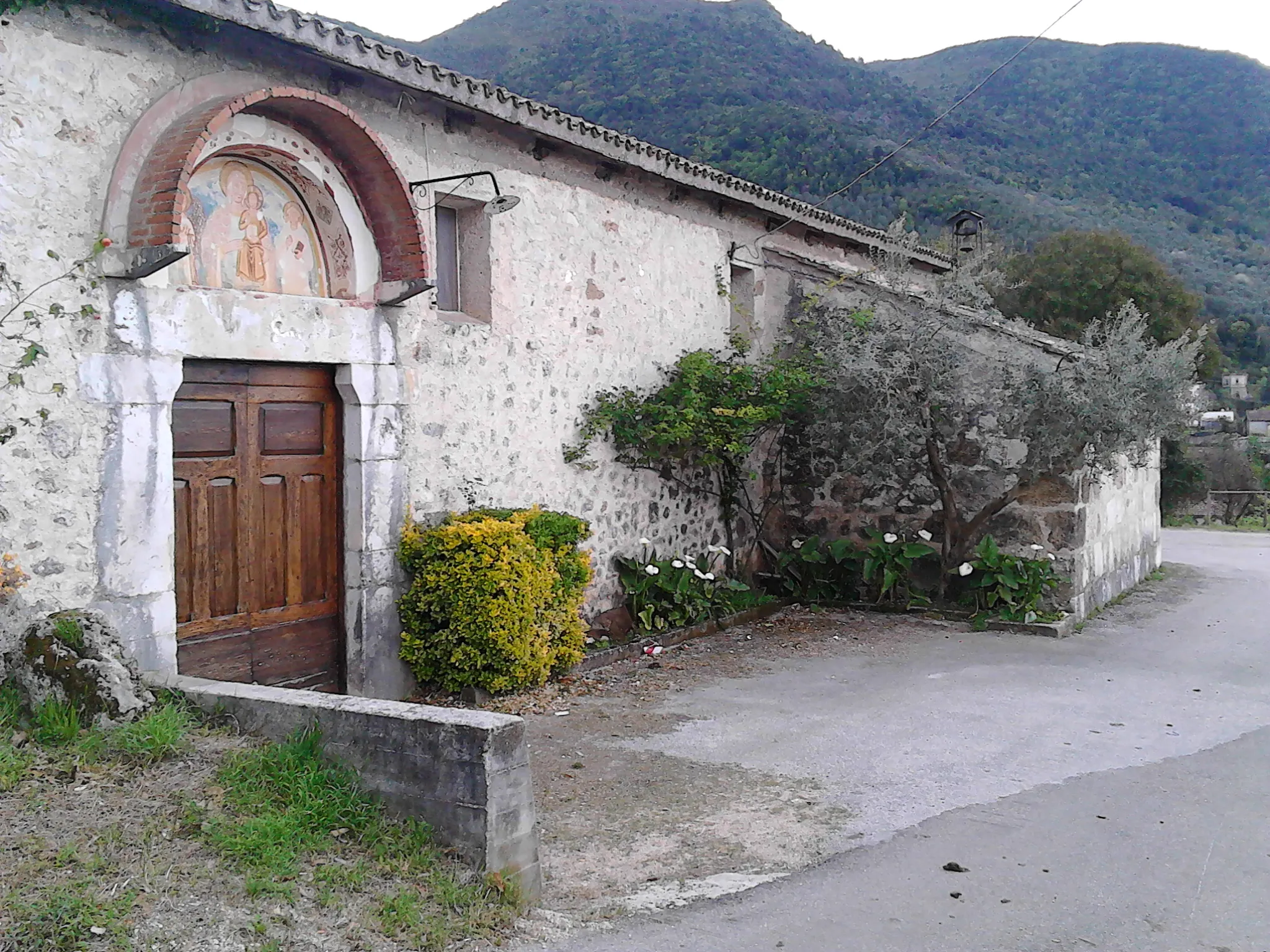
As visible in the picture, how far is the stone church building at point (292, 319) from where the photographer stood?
5.42 m

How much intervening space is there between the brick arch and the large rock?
79.3 inches

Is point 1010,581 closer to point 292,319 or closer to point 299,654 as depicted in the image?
point 299,654

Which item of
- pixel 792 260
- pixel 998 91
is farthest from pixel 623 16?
pixel 792 260

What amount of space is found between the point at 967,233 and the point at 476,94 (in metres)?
14.3

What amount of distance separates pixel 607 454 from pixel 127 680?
5150 mm

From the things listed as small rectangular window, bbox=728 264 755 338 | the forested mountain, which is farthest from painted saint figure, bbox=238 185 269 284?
the forested mountain

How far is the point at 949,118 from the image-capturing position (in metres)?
47.9

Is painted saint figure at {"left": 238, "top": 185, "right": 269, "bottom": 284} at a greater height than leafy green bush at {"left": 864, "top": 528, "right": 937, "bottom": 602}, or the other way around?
painted saint figure at {"left": 238, "top": 185, "right": 269, "bottom": 284}

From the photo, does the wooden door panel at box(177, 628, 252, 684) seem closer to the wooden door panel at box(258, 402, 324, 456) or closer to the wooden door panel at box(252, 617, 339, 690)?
the wooden door panel at box(252, 617, 339, 690)

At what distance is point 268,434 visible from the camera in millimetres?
6691

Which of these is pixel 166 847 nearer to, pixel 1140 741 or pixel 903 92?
pixel 1140 741

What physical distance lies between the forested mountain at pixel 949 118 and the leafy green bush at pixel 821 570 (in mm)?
21460

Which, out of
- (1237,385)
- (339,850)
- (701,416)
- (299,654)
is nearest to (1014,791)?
(339,850)

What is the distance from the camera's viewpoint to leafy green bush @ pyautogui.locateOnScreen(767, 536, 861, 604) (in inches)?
441
